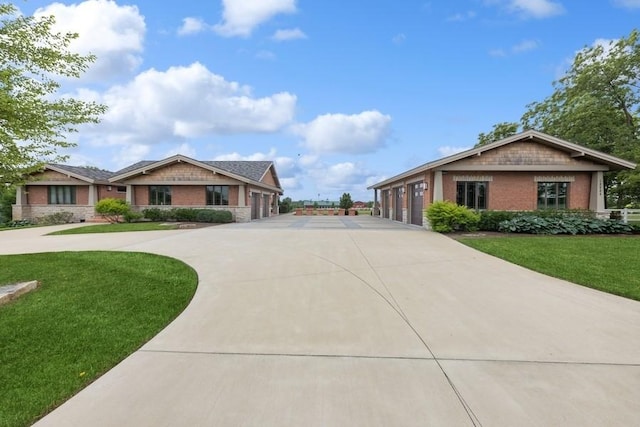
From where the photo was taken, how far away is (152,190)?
25.0m

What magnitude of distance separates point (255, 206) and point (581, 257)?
73.4 feet

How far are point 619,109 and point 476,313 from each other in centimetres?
3029

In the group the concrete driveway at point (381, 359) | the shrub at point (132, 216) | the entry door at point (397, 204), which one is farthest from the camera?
the entry door at point (397, 204)

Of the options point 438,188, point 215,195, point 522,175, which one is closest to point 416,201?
point 438,188


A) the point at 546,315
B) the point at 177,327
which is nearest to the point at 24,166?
the point at 177,327

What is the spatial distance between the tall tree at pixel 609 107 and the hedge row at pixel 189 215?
26465 mm

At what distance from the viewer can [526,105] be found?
32.3 m

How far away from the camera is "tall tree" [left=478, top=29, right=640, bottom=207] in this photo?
23.7 meters

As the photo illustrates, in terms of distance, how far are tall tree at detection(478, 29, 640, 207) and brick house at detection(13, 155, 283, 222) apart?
2478 centimetres

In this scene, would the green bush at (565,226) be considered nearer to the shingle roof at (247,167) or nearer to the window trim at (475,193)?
the window trim at (475,193)

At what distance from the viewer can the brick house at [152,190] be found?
24.1m

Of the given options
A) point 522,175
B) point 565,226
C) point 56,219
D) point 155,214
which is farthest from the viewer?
point 56,219

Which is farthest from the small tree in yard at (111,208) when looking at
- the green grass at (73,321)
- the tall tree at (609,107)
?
the tall tree at (609,107)

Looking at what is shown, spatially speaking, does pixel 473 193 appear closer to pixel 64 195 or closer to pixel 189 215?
pixel 189 215
